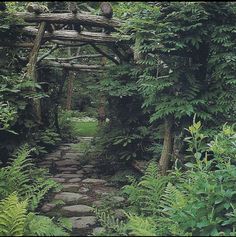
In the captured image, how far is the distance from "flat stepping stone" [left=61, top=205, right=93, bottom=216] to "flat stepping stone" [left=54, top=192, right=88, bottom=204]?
10.0 inches

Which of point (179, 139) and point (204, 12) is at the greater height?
point (204, 12)

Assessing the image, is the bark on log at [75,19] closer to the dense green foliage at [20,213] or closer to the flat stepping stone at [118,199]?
the dense green foliage at [20,213]

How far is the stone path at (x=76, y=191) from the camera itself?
415 centimetres

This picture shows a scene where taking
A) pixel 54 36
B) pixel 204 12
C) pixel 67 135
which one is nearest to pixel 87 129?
pixel 67 135

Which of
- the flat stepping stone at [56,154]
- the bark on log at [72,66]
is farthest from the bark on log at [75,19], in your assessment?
the flat stepping stone at [56,154]

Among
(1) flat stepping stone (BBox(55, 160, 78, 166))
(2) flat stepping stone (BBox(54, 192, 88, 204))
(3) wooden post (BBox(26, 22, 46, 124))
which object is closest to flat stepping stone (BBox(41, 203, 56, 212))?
(2) flat stepping stone (BBox(54, 192, 88, 204))

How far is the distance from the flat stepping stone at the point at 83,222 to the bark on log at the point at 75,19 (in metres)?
3.50

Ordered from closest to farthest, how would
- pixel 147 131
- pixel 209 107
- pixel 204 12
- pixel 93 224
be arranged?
pixel 93 224, pixel 204 12, pixel 209 107, pixel 147 131

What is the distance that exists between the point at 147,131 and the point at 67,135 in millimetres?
5972

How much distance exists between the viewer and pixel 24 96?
582cm

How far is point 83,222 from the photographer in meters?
4.07

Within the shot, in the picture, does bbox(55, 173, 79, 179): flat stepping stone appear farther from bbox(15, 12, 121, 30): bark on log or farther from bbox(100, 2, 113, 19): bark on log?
bbox(100, 2, 113, 19): bark on log

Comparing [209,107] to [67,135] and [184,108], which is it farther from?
[67,135]

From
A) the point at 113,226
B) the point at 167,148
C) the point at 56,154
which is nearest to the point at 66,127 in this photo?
the point at 56,154
